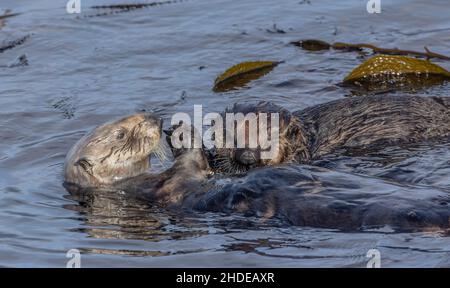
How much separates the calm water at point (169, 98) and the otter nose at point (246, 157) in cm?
70

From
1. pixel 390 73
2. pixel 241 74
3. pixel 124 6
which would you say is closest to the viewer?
pixel 390 73

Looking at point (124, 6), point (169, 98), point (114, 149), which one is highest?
point (124, 6)

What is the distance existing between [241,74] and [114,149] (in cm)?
285

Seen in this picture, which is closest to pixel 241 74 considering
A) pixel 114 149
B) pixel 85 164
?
pixel 114 149

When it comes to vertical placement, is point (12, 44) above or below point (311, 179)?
above

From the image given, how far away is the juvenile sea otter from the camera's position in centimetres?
749

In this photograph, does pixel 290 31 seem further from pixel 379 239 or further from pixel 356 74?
pixel 379 239

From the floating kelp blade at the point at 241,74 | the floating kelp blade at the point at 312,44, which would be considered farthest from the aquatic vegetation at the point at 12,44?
the floating kelp blade at the point at 312,44

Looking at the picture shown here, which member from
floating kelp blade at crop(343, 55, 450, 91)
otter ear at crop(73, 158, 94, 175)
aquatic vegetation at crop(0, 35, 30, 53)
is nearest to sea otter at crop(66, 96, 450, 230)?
otter ear at crop(73, 158, 94, 175)

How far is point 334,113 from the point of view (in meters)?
7.78

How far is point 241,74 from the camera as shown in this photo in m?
9.43

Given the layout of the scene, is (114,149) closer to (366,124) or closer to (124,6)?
(366,124)

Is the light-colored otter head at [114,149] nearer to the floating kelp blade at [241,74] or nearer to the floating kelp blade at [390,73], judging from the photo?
the floating kelp blade at [241,74]

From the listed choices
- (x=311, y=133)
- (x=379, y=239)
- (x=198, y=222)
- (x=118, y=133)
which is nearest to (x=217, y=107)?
(x=311, y=133)
